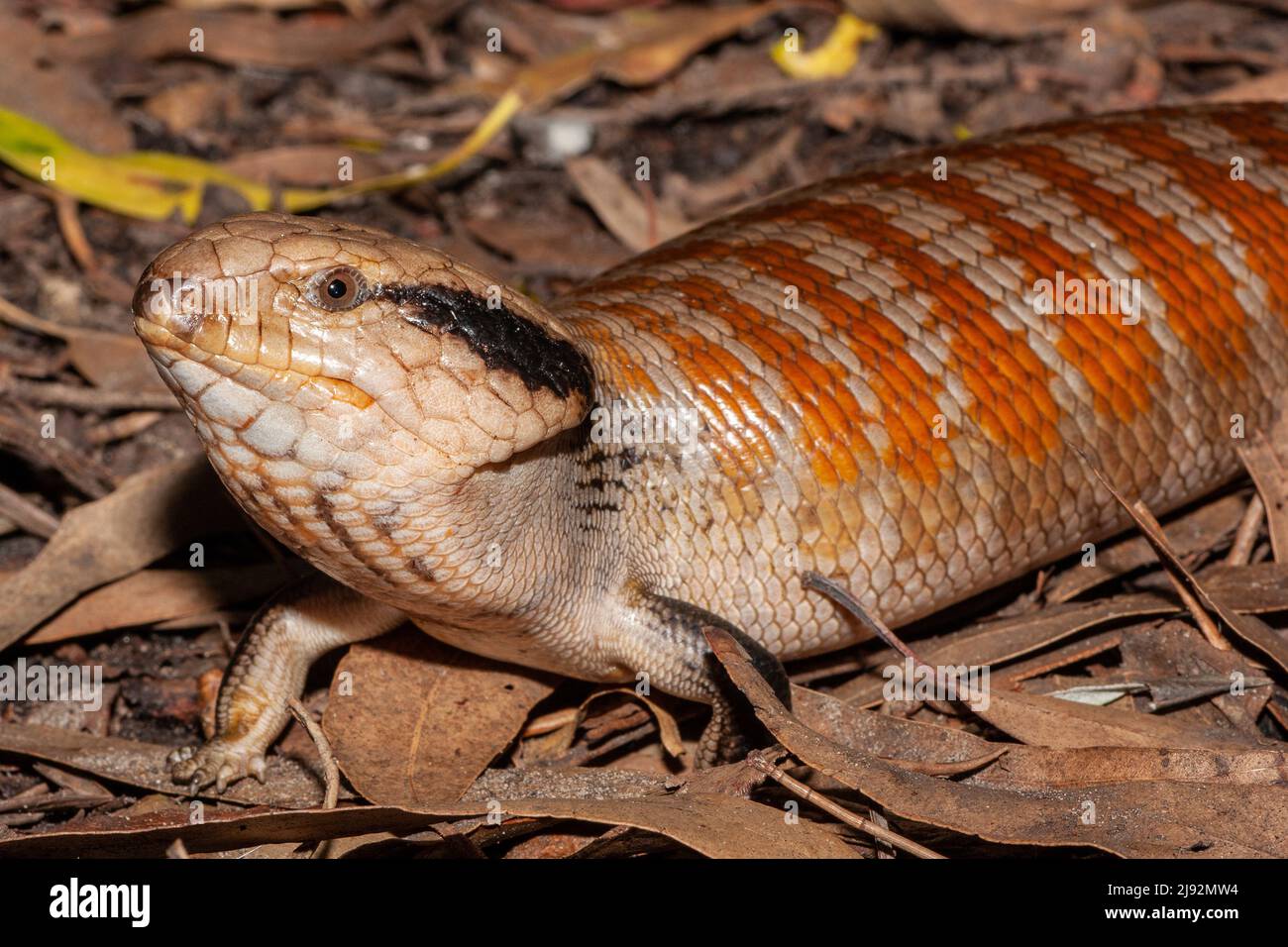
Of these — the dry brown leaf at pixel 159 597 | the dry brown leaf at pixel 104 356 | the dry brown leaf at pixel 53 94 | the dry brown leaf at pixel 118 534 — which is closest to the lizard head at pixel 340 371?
the dry brown leaf at pixel 159 597

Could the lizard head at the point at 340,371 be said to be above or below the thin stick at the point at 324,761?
above

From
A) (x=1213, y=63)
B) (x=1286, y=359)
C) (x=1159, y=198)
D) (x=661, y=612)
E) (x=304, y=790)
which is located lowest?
(x=304, y=790)

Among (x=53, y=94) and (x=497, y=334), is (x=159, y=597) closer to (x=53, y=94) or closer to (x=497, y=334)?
(x=497, y=334)

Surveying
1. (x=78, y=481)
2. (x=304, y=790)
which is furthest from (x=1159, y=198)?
(x=78, y=481)

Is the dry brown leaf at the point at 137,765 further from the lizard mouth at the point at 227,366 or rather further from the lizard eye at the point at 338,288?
the lizard eye at the point at 338,288

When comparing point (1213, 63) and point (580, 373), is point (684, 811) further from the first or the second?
point (1213, 63)

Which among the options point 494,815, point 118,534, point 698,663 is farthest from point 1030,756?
point 118,534
